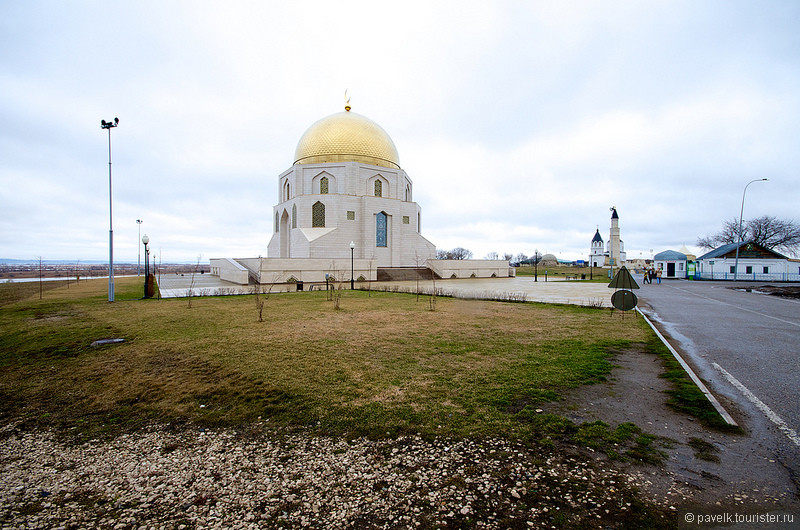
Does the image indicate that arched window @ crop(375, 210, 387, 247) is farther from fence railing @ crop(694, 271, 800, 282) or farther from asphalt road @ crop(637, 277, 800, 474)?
fence railing @ crop(694, 271, 800, 282)

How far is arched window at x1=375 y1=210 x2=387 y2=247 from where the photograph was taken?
120 feet

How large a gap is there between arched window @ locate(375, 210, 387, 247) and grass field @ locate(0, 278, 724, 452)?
26.2m

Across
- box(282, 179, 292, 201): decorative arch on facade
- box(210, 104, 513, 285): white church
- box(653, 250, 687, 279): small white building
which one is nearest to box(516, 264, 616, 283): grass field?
box(653, 250, 687, 279): small white building

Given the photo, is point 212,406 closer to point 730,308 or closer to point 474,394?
point 474,394

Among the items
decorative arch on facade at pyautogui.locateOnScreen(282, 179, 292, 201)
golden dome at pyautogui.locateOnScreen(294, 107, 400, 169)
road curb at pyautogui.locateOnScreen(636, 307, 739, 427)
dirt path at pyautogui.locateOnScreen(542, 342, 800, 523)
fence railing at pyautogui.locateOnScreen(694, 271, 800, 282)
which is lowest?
dirt path at pyautogui.locateOnScreen(542, 342, 800, 523)

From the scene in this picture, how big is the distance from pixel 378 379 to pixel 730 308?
51.2 ft

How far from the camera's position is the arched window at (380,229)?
36.4 m

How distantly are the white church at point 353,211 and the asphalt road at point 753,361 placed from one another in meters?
23.8

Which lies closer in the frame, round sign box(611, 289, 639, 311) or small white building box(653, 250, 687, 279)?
round sign box(611, 289, 639, 311)

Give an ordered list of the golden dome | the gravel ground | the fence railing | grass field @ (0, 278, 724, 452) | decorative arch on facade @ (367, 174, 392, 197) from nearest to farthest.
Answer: the gravel ground < grass field @ (0, 278, 724, 452) < the golden dome < decorative arch on facade @ (367, 174, 392, 197) < the fence railing

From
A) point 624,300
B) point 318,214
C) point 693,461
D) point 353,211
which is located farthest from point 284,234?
point 693,461

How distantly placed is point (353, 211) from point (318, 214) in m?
3.37

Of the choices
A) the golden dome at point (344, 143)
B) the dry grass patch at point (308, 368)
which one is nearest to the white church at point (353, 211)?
the golden dome at point (344, 143)

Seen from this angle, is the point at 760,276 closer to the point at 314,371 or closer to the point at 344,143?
the point at 344,143
